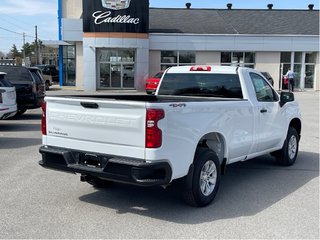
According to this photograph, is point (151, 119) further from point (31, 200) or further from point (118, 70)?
point (118, 70)

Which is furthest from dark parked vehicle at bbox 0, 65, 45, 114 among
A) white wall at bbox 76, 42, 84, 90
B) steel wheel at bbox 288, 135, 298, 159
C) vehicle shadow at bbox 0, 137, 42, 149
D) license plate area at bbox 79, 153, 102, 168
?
white wall at bbox 76, 42, 84, 90

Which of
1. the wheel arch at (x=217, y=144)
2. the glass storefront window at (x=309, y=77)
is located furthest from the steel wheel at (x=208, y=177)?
the glass storefront window at (x=309, y=77)

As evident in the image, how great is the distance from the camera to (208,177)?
19.0 feet

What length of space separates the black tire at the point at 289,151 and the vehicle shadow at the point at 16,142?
554 centimetres

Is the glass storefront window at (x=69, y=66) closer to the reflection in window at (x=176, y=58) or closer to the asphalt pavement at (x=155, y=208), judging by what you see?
the reflection in window at (x=176, y=58)

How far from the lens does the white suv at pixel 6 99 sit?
1123 centimetres

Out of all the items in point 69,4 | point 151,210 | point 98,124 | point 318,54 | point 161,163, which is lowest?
point 151,210

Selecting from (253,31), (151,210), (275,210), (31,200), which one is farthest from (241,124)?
(253,31)

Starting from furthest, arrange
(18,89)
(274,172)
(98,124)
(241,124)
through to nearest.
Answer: (18,89), (274,172), (241,124), (98,124)

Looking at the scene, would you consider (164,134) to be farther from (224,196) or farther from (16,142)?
(16,142)

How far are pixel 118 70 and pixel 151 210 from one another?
28344mm

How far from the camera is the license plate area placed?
516 centimetres

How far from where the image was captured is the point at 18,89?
14.2m

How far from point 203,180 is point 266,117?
2.12 meters
